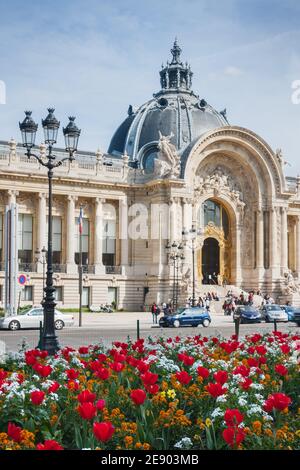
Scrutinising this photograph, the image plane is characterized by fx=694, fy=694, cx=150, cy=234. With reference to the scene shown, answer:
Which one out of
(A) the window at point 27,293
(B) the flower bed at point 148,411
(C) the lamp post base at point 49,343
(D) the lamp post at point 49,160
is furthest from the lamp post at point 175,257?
(B) the flower bed at point 148,411

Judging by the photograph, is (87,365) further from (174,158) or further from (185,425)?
(174,158)

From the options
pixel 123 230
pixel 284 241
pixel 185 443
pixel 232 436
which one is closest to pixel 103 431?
pixel 232 436

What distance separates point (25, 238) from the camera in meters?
56.7

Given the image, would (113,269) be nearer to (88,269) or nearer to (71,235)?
(88,269)

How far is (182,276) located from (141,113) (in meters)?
18.0

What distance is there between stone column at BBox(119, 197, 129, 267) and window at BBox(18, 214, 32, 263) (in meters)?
7.95

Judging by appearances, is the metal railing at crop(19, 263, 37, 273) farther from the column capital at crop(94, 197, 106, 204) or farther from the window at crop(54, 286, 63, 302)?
the column capital at crop(94, 197, 106, 204)

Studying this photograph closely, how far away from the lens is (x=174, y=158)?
194 ft

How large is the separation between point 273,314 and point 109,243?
18.4m

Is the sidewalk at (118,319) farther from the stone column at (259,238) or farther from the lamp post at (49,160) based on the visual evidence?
the lamp post at (49,160)

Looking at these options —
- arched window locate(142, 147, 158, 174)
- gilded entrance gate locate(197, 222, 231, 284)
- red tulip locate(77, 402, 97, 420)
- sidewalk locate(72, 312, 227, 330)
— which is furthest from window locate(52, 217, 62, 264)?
red tulip locate(77, 402, 97, 420)

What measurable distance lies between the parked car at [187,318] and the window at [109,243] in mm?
18610

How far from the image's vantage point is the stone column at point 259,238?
63938 mm

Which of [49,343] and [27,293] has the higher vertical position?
[27,293]
